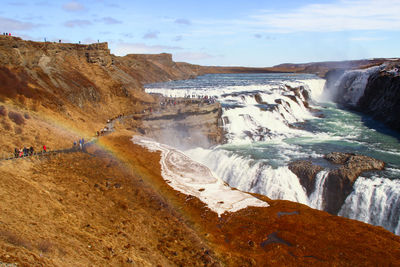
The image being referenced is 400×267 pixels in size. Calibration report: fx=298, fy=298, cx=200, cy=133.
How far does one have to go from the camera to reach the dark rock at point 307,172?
2269 centimetres

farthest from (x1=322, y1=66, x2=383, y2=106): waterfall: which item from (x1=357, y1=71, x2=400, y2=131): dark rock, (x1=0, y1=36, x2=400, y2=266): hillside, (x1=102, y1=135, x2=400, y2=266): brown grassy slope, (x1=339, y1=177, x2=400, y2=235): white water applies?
(x1=102, y1=135, x2=400, y2=266): brown grassy slope

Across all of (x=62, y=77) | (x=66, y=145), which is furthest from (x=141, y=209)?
(x=62, y=77)

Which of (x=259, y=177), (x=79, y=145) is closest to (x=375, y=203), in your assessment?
(x=259, y=177)

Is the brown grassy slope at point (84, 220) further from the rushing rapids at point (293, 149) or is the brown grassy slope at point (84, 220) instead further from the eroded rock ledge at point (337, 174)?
the eroded rock ledge at point (337, 174)

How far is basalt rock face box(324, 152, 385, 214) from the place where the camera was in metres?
21.2

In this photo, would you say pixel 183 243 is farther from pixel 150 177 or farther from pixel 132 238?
pixel 150 177

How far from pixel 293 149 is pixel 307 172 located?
22.2 feet

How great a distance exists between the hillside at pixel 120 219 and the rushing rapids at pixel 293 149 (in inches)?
173

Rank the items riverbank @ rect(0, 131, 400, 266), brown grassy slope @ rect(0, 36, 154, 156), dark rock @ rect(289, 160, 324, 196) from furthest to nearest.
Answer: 1. brown grassy slope @ rect(0, 36, 154, 156)
2. dark rock @ rect(289, 160, 324, 196)
3. riverbank @ rect(0, 131, 400, 266)

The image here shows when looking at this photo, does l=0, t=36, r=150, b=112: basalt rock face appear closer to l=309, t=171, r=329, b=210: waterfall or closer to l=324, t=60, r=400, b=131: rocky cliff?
l=309, t=171, r=329, b=210: waterfall

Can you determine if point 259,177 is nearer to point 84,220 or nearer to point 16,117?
point 84,220

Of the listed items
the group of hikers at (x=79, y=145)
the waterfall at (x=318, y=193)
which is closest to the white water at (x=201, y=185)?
the waterfall at (x=318, y=193)

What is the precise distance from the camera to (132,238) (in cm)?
1316

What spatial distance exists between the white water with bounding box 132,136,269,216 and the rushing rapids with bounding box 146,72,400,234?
375 centimetres
